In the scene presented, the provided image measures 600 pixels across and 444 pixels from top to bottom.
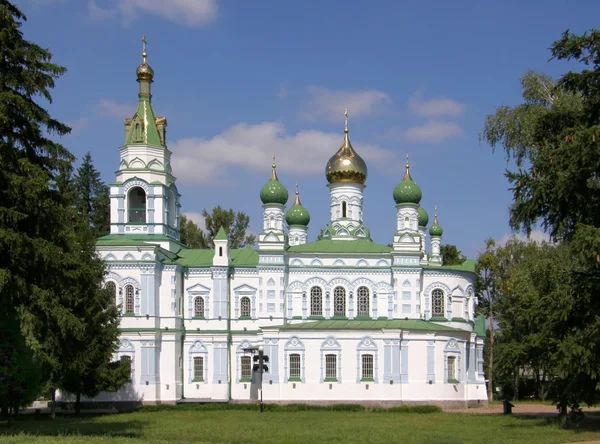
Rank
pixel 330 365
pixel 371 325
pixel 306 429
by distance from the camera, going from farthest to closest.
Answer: pixel 371 325 < pixel 330 365 < pixel 306 429

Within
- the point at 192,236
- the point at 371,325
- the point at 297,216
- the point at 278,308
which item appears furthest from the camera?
the point at 192,236

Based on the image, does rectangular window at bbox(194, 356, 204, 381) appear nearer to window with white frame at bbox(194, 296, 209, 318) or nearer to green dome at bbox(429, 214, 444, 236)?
window with white frame at bbox(194, 296, 209, 318)

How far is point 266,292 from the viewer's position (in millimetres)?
43969

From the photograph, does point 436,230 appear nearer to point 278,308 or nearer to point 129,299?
point 278,308

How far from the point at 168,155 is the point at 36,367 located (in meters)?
26.5

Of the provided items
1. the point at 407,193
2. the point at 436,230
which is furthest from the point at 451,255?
the point at 407,193

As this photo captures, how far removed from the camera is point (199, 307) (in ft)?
149

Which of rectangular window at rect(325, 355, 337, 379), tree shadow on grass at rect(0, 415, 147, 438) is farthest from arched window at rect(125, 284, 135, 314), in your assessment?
tree shadow on grass at rect(0, 415, 147, 438)

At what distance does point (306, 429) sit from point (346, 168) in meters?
23.6

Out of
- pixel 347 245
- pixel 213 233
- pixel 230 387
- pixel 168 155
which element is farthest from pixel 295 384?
pixel 213 233

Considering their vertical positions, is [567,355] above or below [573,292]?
below

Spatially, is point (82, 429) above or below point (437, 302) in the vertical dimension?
below

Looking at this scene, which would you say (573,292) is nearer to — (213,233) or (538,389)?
(538,389)

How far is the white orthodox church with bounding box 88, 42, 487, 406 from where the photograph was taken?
41625mm
